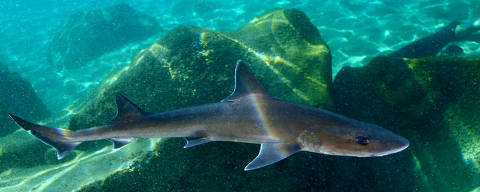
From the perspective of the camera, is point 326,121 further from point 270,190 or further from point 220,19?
point 220,19

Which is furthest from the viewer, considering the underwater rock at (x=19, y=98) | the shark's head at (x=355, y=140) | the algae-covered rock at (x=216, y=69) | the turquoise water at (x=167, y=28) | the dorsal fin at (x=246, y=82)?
the underwater rock at (x=19, y=98)

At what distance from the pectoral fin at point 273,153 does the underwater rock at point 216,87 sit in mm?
1031

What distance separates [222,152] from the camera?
4.04 m

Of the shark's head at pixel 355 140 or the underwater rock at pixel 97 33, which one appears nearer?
the shark's head at pixel 355 140

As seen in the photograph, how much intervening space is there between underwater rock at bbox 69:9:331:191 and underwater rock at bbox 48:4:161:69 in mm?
14336

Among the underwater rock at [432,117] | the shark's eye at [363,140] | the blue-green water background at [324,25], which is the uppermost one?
the blue-green water background at [324,25]

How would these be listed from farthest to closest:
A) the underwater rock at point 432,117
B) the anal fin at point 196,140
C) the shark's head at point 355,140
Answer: the underwater rock at point 432,117 → the anal fin at point 196,140 → the shark's head at point 355,140

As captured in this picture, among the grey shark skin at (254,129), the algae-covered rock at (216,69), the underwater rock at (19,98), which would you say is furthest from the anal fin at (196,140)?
the underwater rock at (19,98)

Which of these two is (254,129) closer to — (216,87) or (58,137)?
(216,87)

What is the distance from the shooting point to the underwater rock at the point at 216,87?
12.9 feet

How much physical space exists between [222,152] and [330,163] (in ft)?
5.89

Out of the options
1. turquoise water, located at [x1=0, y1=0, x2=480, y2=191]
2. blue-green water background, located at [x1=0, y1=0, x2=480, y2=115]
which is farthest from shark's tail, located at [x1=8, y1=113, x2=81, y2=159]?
blue-green water background, located at [x1=0, y1=0, x2=480, y2=115]

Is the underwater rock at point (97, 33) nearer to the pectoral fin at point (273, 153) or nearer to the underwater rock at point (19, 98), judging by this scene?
the underwater rock at point (19, 98)

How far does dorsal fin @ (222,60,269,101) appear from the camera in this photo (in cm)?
337
